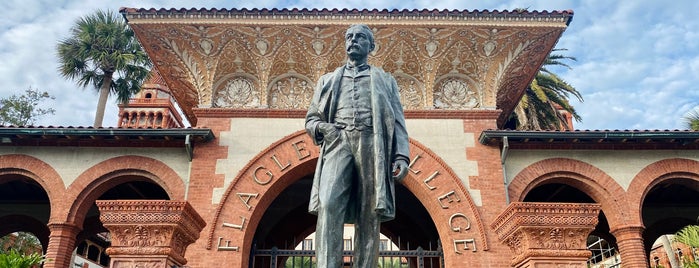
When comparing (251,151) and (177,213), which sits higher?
(251,151)

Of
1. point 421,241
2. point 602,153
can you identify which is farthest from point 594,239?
point 602,153

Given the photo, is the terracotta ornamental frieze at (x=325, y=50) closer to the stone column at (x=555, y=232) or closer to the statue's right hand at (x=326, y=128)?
the stone column at (x=555, y=232)

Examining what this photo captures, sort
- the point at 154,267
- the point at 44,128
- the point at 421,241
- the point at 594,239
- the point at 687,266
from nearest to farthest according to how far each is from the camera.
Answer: the point at 687,266, the point at 154,267, the point at 44,128, the point at 421,241, the point at 594,239

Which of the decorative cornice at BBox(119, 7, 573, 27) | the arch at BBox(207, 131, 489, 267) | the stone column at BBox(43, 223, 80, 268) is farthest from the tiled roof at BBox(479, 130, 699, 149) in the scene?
the stone column at BBox(43, 223, 80, 268)

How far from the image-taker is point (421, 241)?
53.4ft

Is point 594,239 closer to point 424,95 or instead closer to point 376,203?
point 424,95

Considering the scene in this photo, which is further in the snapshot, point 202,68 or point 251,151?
point 202,68

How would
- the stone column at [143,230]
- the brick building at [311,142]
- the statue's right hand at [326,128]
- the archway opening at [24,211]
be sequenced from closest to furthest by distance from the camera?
the statue's right hand at [326,128] < the stone column at [143,230] < the brick building at [311,142] < the archway opening at [24,211]

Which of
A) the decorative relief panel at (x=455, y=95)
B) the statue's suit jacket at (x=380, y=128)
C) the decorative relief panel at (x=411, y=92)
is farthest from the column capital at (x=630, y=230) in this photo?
the statue's suit jacket at (x=380, y=128)

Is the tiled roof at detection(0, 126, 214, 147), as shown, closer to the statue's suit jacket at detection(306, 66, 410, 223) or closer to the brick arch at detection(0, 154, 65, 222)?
the brick arch at detection(0, 154, 65, 222)

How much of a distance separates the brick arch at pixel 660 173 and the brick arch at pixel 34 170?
1165cm

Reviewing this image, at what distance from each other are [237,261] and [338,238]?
23.9 ft

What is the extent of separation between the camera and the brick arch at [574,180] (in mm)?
11703

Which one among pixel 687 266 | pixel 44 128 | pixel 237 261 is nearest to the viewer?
pixel 687 266
